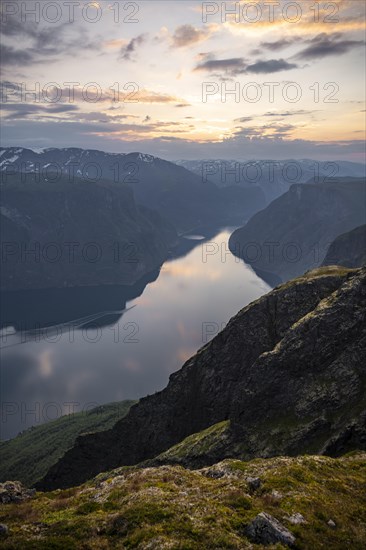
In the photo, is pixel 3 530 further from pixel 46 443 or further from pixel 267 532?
pixel 46 443

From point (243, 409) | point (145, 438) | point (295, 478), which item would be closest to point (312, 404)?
point (243, 409)

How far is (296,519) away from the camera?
27141 mm

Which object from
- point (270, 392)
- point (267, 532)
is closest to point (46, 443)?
point (270, 392)

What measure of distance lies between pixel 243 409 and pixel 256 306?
24.5m

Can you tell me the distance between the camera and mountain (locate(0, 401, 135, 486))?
110000mm

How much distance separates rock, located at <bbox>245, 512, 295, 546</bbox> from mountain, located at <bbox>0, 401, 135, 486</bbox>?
92.1 meters

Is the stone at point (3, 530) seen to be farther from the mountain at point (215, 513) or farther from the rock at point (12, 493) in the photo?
the rock at point (12, 493)

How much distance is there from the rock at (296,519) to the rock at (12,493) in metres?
29.7

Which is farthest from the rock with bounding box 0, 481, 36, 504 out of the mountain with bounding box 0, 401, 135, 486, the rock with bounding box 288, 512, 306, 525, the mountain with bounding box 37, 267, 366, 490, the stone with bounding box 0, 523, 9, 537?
the mountain with bounding box 0, 401, 135, 486

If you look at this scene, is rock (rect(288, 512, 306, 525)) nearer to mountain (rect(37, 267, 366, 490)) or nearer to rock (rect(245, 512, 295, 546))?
rock (rect(245, 512, 295, 546))

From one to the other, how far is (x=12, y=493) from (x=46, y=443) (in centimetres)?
8711

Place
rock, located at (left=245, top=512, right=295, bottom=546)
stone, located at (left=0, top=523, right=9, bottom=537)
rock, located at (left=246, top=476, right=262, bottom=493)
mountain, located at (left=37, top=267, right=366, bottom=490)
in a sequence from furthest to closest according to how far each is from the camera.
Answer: mountain, located at (left=37, top=267, right=366, bottom=490) → rock, located at (left=246, top=476, right=262, bottom=493) → stone, located at (left=0, top=523, right=9, bottom=537) → rock, located at (left=245, top=512, right=295, bottom=546)

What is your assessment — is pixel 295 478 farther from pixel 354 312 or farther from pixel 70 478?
pixel 70 478

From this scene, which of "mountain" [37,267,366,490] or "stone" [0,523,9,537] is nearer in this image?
"stone" [0,523,9,537]
